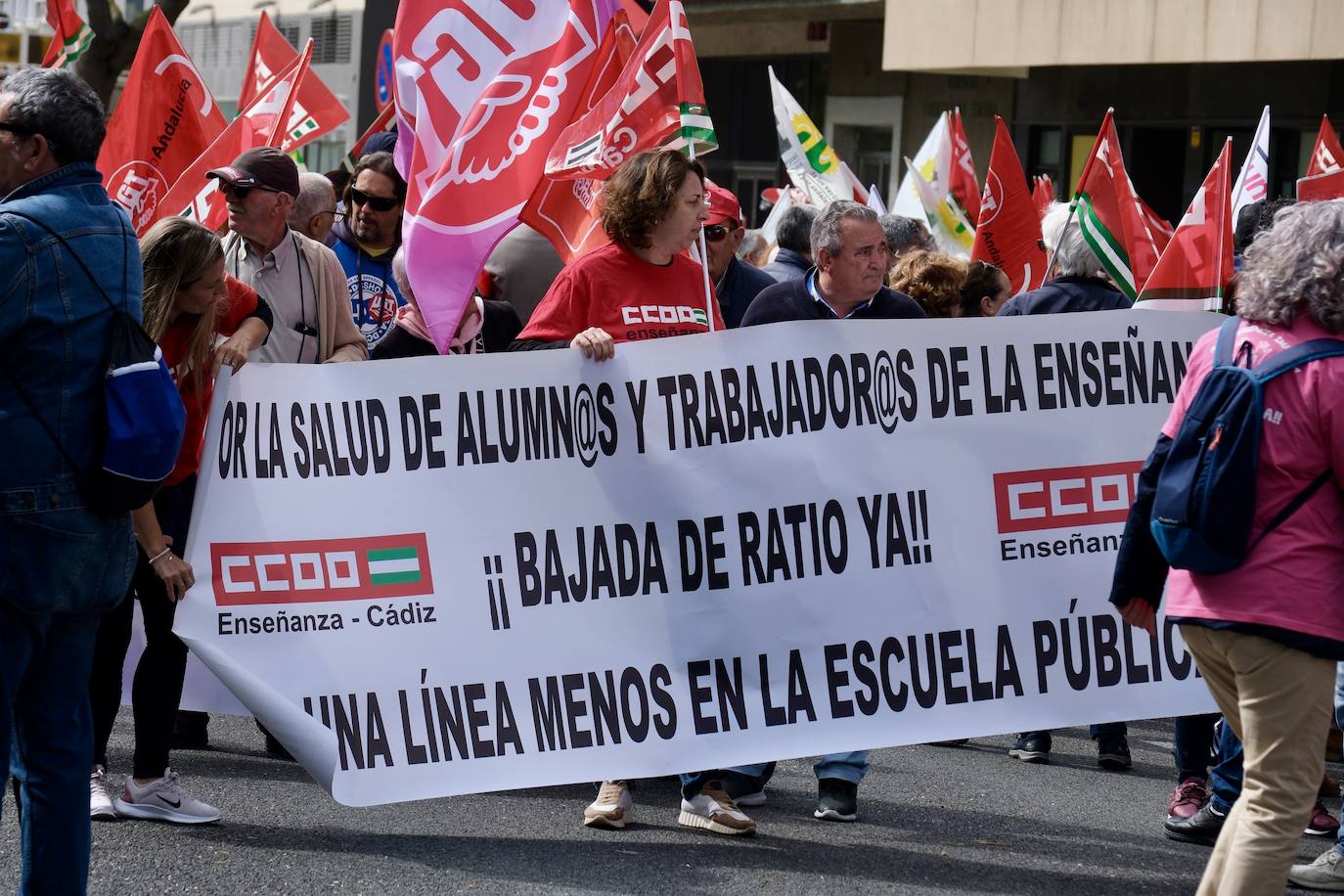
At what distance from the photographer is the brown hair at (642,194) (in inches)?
228

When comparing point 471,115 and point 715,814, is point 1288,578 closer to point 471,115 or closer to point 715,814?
point 715,814

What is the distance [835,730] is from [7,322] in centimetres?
270

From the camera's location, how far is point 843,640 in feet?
18.3

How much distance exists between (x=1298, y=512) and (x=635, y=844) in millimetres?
2304

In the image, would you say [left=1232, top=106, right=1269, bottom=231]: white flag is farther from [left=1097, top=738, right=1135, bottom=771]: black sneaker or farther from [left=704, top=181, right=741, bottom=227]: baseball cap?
[left=1097, top=738, right=1135, bottom=771]: black sneaker

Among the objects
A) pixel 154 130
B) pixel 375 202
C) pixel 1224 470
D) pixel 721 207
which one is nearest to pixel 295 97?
pixel 154 130

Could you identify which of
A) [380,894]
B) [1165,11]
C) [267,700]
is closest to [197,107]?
[267,700]

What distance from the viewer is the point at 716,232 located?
794cm

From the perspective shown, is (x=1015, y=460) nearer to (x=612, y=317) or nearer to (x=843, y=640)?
(x=843, y=640)

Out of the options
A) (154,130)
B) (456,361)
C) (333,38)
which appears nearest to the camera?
(456,361)

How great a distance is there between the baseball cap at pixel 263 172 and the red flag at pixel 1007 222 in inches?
198

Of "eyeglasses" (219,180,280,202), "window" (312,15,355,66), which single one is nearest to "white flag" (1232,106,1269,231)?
"eyeglasses" (219,180,280,202)

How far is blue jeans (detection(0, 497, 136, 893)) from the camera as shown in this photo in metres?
4.00

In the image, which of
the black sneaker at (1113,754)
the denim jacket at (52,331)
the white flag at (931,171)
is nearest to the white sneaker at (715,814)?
the black sneaker at (1113,754)
